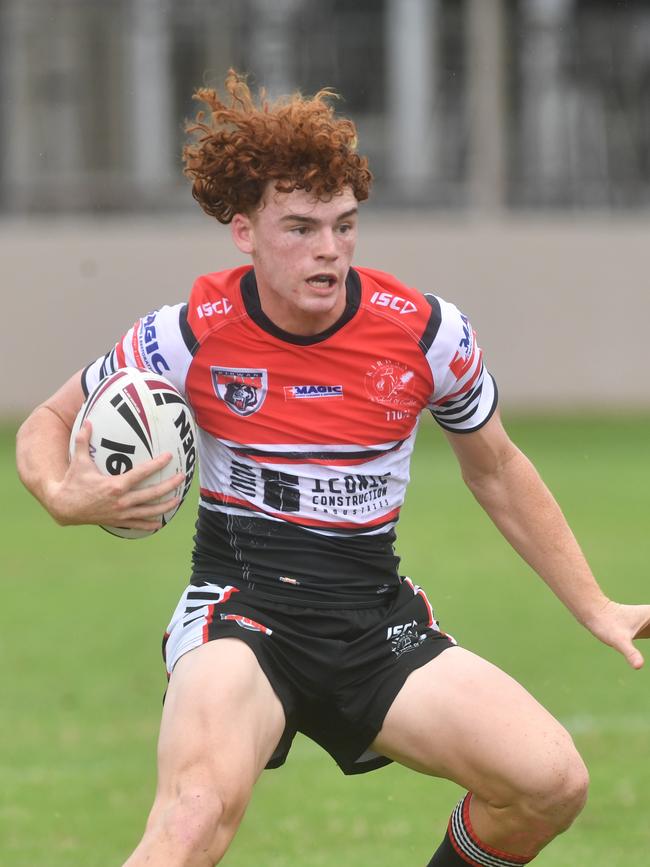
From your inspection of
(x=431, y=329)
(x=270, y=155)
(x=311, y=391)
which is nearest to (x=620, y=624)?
(x=431, y=329)

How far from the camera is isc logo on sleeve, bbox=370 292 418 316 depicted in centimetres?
489

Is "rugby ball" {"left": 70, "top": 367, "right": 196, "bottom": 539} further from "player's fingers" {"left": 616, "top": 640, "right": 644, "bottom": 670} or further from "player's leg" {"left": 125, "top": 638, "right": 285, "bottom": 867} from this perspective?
"player's fingers" {"left": 616, "top": 640, "right": 644, "bottom": 670}

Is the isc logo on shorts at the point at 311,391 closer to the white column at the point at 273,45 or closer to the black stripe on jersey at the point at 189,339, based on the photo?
the black stripe on jersey at the point at 189,339

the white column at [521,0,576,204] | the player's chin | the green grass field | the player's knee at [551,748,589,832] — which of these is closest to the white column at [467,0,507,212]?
the white column at [521,0,576,204]

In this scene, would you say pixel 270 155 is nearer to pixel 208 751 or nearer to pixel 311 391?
pixel 311 391

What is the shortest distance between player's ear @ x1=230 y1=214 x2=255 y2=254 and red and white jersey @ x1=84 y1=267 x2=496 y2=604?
142mm

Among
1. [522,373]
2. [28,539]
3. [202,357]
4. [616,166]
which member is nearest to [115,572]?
[28,539]

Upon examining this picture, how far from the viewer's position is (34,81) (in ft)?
73.0

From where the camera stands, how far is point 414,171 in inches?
870

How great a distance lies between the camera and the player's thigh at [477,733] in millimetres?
4430

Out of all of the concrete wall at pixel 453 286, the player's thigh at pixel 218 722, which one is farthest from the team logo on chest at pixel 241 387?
the concrete wall at pixel 453 286

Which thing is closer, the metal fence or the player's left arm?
the player's left arm

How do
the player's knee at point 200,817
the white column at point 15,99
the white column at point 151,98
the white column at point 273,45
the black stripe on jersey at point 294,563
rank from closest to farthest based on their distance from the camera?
1. the player's knee at point 200,817
2. the black stripe on jersey at point 294,563
3. the white column at point 273,45
4. the white column at point 15,99
5. the white column at point 151,98

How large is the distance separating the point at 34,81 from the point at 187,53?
2.35 m
